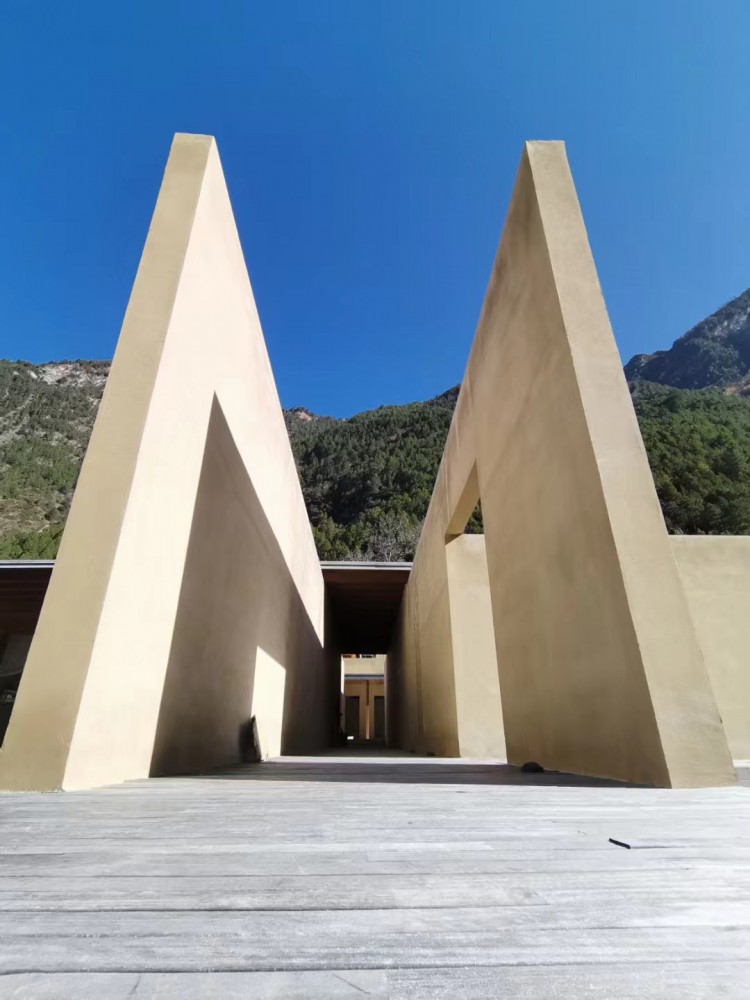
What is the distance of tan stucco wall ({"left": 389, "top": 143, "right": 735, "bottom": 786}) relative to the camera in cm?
215

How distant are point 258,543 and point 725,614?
6.06 meters

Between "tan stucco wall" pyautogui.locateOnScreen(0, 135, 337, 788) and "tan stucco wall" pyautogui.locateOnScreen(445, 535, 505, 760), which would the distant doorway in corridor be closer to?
"tan stucco wall" pyautogui.locateOnScreen(445, 535, 505, 760)

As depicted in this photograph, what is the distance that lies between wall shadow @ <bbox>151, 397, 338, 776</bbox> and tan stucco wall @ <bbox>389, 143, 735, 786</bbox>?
7.43ft

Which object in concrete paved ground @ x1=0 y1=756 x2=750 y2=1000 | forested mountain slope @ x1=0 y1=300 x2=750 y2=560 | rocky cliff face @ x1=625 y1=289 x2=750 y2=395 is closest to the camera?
concrete paved ground @ x1=0 y1=756 x2=750 y2=1000

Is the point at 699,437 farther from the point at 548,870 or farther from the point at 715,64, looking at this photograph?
the point at 548,870

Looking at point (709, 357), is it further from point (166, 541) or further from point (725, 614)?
point (166, 541)

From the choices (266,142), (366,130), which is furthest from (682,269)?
(266,142)

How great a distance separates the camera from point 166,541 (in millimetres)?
3006

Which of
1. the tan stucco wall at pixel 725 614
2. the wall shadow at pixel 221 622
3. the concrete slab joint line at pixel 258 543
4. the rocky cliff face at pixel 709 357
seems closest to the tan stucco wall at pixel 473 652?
the concrete slab joint line at pixel 258 543

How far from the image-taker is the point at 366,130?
45.8 ft

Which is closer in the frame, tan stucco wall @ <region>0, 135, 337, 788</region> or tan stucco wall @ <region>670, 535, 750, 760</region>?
tan stucco wall @ <region>0, 135, 337, 788</region>

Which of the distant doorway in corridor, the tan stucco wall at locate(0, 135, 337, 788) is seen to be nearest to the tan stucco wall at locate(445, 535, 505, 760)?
the tan stucco wall at locate(0, 135, 337, 788)

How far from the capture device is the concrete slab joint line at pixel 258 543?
217 centimetres

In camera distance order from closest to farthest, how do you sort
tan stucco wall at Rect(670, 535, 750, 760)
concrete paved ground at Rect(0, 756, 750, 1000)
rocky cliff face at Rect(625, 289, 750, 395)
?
1. concrete paved ground at Rect(0, 756, 750, 1000)
2. tan stucco wall at Rect(670, 535, 750, 760)
3. rocky cliff face at Rect(625, 289, 750, 395)
